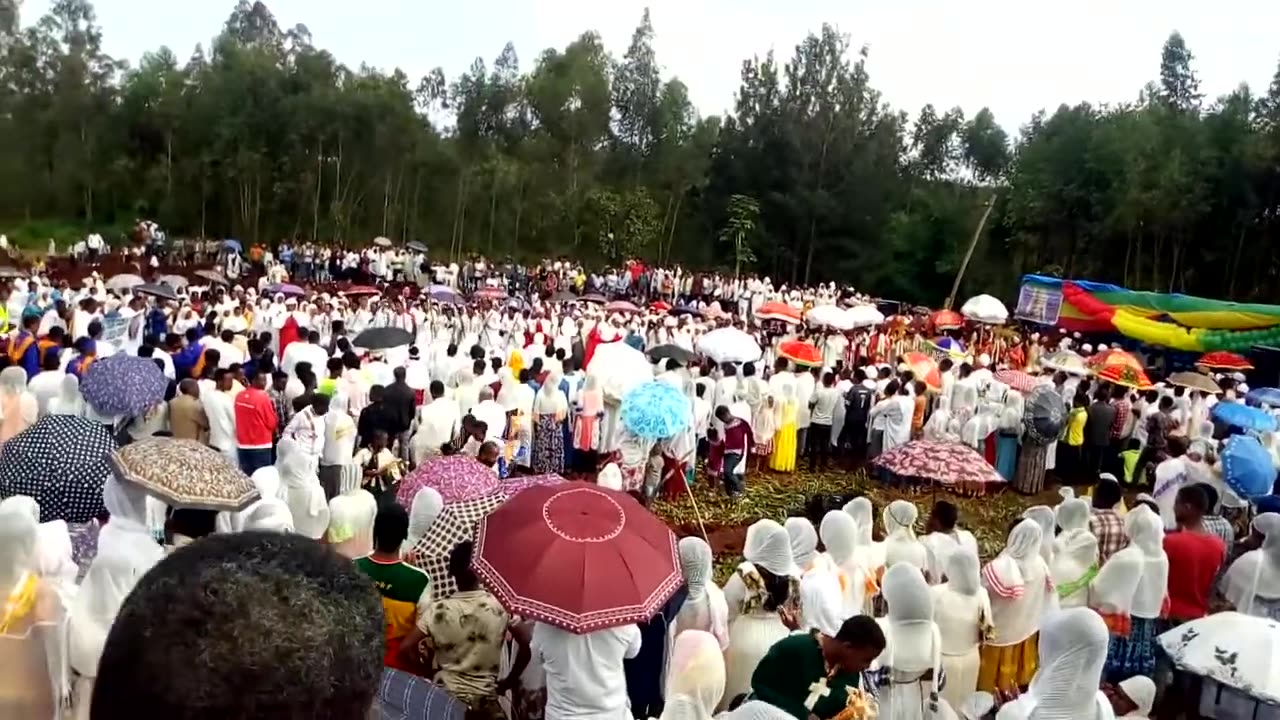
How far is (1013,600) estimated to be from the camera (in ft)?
17.1

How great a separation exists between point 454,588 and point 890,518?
8.53ft

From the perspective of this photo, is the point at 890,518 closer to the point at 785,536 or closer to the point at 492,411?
the point at 785,536

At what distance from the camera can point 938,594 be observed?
481 cm

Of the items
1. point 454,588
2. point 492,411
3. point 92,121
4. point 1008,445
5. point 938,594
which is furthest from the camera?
point 92,121

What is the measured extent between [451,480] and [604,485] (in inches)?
50.6

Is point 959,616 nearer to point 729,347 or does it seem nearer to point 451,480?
point 451,480

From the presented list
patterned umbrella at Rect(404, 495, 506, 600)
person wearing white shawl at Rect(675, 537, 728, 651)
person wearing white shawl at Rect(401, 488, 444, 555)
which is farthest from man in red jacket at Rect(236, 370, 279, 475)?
person wearing white shawl at Rect(675, 537, 728, 651)

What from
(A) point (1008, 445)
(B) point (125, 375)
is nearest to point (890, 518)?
(B) point (125, 375)

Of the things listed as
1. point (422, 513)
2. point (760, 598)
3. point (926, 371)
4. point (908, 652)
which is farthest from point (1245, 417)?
point (422, 513)

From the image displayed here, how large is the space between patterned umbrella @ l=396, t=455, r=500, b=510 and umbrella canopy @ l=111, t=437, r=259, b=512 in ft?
3.15

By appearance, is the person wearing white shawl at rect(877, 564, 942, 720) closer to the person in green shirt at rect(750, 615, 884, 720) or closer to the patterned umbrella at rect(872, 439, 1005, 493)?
the person in green shirt at rect(750, 615, 884, 720)

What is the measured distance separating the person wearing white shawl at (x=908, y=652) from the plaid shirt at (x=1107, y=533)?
91.4 inches

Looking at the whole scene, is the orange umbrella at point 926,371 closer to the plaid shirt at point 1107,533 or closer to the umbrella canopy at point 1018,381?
the umbrella canopy at point 1018,381

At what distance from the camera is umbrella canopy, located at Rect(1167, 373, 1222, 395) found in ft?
39.1
